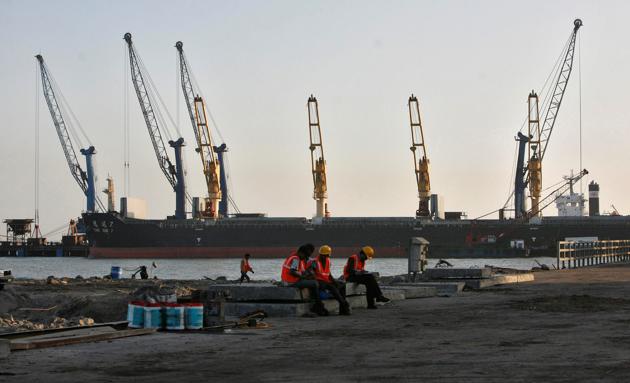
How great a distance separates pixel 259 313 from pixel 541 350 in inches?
213

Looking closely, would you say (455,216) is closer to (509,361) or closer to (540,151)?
(540,151)

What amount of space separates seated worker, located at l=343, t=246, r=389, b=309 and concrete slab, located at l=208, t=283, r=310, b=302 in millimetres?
2073

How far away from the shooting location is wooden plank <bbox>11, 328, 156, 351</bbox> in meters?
11.8

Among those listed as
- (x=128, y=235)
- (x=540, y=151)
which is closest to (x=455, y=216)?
(x=540, y=151)

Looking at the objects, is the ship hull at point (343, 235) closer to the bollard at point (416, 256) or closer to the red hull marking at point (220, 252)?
the red hull marking at point (220, 252)

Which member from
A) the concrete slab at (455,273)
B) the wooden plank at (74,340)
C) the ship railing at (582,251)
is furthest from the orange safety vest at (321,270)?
the ship railing at (582,251)

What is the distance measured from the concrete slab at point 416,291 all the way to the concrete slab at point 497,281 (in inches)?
129

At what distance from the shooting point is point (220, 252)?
486ft

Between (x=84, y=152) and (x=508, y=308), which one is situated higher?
(x=84, y=152)

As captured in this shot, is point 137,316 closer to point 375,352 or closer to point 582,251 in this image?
point 375,352

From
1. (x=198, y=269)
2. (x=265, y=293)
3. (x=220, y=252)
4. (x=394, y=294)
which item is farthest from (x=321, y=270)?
(x=220, y=252)

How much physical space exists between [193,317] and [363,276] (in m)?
6.14

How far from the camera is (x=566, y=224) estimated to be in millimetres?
145875

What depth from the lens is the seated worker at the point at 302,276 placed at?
57.9ft
